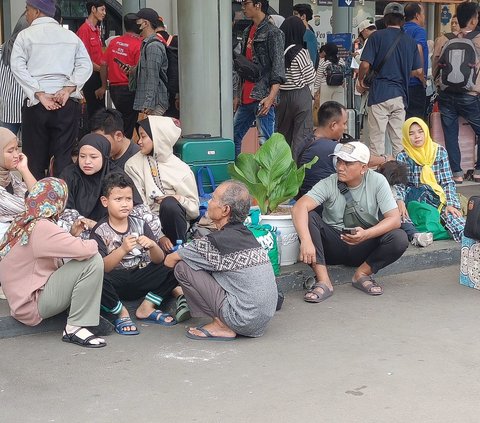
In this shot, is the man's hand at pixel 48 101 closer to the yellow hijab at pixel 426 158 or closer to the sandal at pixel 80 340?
the sandal at pixel 80 340

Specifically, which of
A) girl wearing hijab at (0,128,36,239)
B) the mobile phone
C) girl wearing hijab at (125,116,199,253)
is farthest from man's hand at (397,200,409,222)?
the mobile phone

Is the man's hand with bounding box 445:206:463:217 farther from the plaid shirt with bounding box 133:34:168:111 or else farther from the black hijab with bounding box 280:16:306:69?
the plaid shirt with bounding box 133:34:168:111

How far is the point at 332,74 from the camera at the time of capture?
496 inches

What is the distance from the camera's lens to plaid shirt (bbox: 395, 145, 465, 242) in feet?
24.4

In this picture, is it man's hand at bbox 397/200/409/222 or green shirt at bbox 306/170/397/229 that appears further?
man's hand at bbox 397/200/409/222

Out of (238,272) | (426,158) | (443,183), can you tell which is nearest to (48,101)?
(238,272)

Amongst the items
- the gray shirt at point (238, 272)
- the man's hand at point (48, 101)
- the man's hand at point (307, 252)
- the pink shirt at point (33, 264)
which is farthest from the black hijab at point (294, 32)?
the pink shirt at point (33, 264)

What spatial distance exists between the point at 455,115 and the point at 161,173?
4.82 m

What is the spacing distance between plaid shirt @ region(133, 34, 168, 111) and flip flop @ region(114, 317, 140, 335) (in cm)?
344

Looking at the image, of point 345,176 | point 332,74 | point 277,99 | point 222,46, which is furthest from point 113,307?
point 332,74

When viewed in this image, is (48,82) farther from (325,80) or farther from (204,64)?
(325,80)

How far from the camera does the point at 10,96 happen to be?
791 cm

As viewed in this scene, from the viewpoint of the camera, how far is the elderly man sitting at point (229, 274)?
5.23 meters

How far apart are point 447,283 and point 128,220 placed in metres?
2.41
